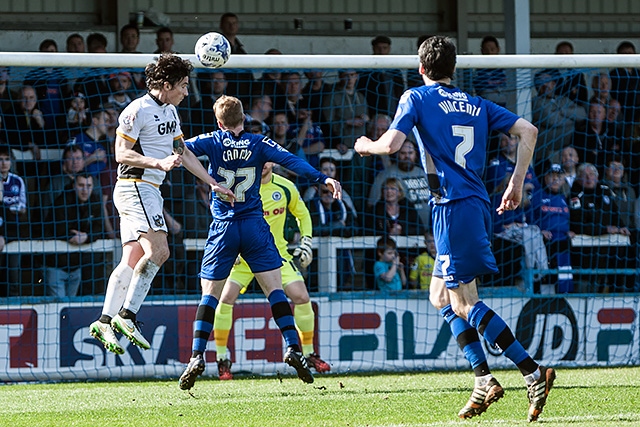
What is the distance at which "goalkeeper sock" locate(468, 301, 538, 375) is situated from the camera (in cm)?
633

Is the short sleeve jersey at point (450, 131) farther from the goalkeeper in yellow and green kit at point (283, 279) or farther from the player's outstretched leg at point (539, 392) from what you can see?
the goalkeeper in yellow and green kit at point (283, 279)

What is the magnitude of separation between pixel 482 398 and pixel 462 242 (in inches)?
34.9

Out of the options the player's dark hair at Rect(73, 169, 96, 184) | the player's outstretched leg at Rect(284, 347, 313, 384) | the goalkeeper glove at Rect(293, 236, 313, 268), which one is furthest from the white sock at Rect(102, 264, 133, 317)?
the player's dark hair at Rect(73, 169, 96, 184)

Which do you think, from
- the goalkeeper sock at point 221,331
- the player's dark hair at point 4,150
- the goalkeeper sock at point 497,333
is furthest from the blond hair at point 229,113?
the player's dark hair at point 4,150

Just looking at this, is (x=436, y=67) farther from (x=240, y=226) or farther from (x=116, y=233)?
(x=116, y=233)

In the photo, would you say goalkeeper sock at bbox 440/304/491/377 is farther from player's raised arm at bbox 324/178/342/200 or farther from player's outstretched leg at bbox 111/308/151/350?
player's outstretched leg at bbox 111/308/151/350

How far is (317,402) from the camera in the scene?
301 inches

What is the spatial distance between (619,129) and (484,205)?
6.80 meters

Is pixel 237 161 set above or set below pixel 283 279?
above

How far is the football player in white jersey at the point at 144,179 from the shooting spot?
7895 mm

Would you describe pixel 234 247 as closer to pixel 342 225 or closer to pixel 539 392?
pixel 539 392

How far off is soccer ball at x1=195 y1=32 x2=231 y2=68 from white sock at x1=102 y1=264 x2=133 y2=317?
6.67ft

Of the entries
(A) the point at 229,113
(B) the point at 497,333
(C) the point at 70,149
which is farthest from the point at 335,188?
(C) the point at 70,149

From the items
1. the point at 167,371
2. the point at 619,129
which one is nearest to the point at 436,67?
the point at 167,371
